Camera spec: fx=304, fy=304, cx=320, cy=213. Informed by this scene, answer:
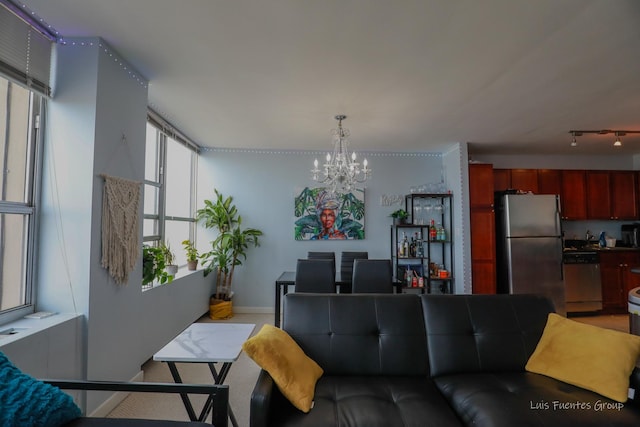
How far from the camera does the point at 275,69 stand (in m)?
2.41

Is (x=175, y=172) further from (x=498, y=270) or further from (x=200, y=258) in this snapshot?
(x=498, y=270)

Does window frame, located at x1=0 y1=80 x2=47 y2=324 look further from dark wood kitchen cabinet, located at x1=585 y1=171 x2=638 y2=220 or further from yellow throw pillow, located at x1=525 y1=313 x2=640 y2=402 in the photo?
dark wood kitchen cabinet, located at x1=585 y1=171 x2=638 y2=220

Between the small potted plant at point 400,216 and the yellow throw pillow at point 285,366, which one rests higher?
the small potted plant at point 400,216

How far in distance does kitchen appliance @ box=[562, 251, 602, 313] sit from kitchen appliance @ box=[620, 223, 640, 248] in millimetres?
1003

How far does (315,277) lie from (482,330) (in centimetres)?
174

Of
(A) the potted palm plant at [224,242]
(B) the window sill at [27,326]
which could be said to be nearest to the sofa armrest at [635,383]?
(B) the window sill at [27,326]

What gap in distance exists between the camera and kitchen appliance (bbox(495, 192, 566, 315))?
4.22m

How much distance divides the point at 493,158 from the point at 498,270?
1.88m

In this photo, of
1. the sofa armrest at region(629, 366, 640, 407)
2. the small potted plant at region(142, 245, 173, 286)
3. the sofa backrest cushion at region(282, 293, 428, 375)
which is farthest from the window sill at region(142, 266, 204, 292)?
the sofa armrest at region(629, 366, 640, 407)

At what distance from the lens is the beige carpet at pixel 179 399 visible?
2.15 metres

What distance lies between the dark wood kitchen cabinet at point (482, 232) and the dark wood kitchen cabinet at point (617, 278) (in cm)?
191

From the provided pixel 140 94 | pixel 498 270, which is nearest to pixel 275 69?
pixel 140 94

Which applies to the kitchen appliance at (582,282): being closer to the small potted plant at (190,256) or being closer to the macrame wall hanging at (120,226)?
the small potted plant at (190,256)

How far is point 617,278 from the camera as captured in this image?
4672 mm
